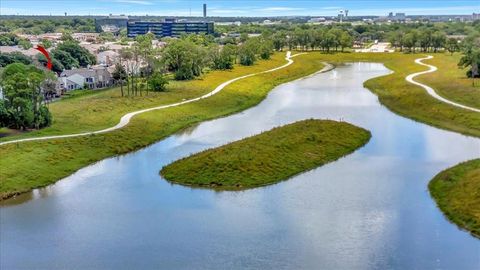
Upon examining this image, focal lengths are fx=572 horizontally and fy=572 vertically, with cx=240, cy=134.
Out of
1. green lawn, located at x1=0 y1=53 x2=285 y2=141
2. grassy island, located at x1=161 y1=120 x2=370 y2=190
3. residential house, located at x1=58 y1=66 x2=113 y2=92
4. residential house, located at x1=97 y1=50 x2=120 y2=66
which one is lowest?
grassy island, located at x1=161 y1=120 x2=370 y2=190

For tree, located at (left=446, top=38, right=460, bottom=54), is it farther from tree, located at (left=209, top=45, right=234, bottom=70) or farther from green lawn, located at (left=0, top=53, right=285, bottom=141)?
green lawn, located at (left=0, top=53, right=285, bottom=141)

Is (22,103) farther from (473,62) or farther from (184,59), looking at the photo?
(473,62)

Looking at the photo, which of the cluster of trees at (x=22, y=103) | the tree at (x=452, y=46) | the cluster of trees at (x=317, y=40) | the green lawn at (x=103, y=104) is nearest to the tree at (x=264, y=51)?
the cluster of trees at (x=317, y=40)

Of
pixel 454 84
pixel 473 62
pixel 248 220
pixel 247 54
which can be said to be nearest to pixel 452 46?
pixel 247 54

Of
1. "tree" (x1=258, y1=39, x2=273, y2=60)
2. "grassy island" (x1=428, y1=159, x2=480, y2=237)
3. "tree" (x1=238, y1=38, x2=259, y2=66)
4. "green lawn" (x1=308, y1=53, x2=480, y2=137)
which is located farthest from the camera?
"tree" (x1=258, y1=39, x2=273, y2=60)

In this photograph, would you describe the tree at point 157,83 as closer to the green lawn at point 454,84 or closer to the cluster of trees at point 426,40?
the green lawn at point 454,84

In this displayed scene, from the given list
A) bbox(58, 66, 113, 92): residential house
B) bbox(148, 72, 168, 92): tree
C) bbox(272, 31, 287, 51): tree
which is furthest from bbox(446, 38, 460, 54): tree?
bbox(58, 66, 113, 92): residential house
